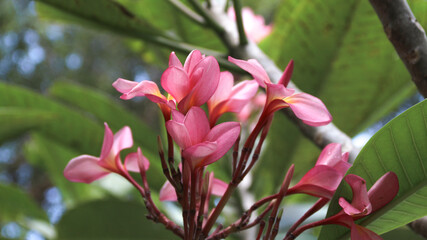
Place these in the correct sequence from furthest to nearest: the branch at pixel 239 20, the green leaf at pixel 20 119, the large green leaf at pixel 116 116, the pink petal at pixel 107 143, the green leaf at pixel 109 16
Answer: the large green leaf at pixel 116 116
the green leaf at pixel 20 119
the green leaf at pixel 109 16
the branch at pixel 239 20
the pink petal at pixel 107 143

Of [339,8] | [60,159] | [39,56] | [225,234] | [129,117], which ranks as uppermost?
[339,8]

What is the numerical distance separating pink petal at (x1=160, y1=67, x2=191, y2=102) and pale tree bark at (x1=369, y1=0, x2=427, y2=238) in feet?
0.77

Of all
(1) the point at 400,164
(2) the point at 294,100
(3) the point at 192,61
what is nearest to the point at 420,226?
(1) the point at 400,164

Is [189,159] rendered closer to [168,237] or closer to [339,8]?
[339,8]

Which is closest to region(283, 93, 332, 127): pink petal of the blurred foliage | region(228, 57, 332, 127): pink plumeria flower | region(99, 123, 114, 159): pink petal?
region(228, 57, 332, 127): pink plumeria flower

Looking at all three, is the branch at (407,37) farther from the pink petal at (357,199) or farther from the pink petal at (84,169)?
the pink petal at (84,169)

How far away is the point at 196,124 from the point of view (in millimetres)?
424

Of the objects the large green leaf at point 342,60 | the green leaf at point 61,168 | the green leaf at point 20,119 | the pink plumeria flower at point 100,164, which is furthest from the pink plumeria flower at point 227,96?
the green leaf at point 61,168

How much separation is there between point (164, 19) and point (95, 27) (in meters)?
0.23

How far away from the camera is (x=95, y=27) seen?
0.93 metres

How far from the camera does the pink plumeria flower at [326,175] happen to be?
0.47 m

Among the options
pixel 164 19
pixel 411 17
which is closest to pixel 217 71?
pixel 411 17

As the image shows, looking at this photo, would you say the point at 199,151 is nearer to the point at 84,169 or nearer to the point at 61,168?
the point at 84,169

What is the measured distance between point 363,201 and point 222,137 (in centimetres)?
14
